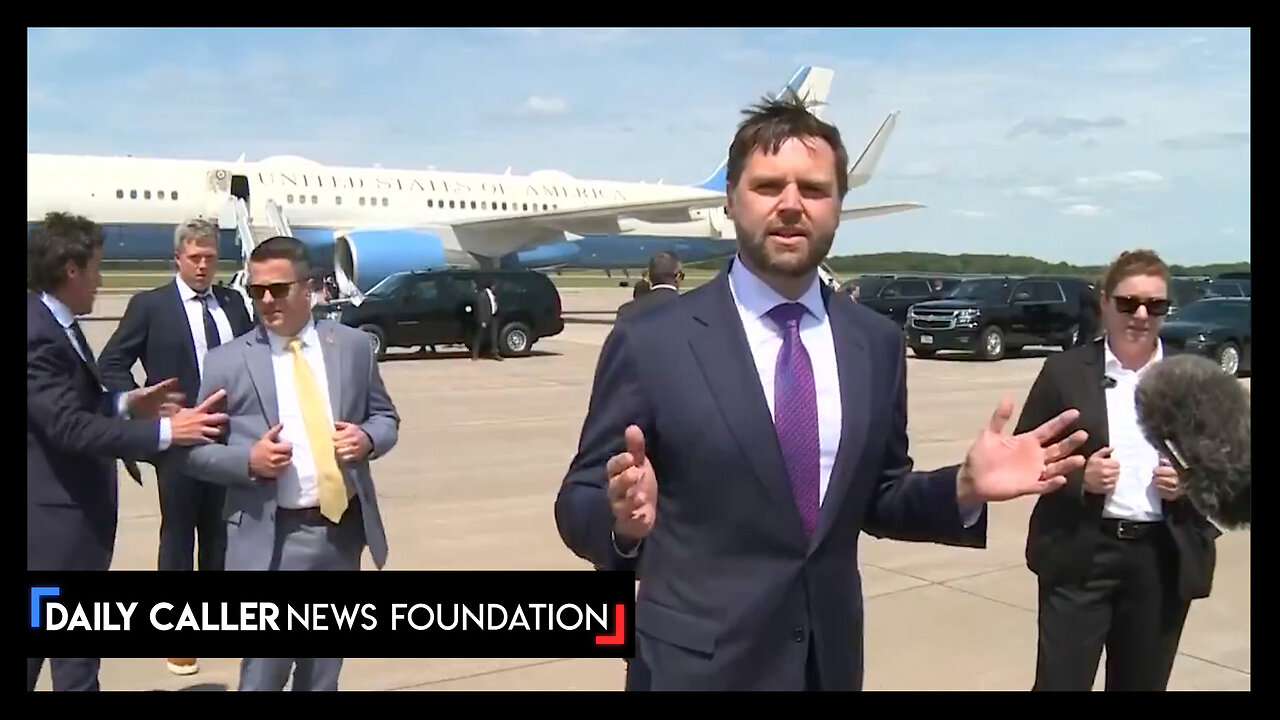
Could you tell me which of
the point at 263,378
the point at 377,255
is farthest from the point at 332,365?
the point at 377,255

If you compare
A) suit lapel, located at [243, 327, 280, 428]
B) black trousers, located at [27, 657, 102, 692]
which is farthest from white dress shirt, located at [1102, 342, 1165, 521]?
black trousers, located at [27, 657, 102, 692]

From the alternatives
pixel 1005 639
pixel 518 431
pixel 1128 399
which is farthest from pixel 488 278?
pixel 1128 399

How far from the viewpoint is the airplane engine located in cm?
2638

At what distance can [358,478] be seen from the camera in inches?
145

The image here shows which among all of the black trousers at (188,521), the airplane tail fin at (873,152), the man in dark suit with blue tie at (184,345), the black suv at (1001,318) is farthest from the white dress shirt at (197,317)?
the airplane tail fin at (873,152)

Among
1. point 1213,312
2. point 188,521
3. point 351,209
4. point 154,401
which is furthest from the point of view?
point 351,209

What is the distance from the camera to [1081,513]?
11.0ft

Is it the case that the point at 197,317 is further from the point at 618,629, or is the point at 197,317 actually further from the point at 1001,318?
the point at 1001,318

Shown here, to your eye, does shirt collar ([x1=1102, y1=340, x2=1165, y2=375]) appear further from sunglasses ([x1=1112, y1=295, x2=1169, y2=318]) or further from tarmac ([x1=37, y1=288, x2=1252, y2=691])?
tarmac ([x1=37, y1=288, x2=1252, y2=691])

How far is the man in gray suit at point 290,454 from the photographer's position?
355 centimetres

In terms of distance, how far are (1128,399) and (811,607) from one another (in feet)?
5.65

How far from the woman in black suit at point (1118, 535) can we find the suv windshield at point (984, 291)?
1852 cm

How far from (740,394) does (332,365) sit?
204cm
